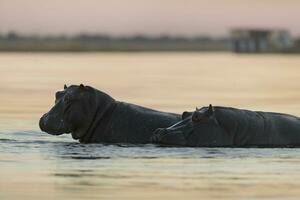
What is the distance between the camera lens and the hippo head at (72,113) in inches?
768

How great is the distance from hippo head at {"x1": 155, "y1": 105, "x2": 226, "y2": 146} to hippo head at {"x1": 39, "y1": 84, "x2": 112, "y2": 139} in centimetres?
127

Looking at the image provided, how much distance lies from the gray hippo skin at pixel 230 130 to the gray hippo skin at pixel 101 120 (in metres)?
0.69

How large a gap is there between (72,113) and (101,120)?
1.44 feet

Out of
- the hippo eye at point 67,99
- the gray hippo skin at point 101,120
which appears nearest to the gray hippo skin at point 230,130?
the gray hippo skin at point 101,120

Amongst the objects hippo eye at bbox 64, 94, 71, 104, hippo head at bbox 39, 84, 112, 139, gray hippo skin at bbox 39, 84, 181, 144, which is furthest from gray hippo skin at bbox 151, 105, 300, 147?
hippo eye at bbox 64, 94, 71, 104

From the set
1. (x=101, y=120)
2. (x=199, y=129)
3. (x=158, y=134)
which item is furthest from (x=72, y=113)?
(x=199, y=129)

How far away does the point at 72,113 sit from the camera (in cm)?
1975

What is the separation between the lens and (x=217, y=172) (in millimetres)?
16719

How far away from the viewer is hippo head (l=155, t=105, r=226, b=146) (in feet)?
62.2

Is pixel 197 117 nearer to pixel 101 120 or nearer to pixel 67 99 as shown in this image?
pixel 101 120

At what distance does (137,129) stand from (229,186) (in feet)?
15.2

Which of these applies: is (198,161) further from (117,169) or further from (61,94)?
(61,94)

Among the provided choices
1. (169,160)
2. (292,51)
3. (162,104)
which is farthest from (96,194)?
(292,51)

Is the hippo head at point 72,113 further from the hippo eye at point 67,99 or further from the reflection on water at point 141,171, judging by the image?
the reflection on water at point 141,171
